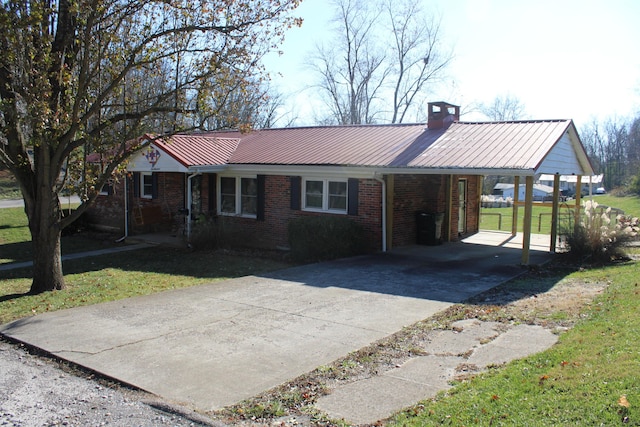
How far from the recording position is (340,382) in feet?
17.6

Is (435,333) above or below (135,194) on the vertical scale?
below

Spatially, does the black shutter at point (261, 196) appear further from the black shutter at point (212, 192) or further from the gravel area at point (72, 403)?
the gravel area at point (72, 403)

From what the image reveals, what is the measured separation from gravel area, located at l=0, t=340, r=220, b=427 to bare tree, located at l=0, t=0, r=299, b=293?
443 centimetres

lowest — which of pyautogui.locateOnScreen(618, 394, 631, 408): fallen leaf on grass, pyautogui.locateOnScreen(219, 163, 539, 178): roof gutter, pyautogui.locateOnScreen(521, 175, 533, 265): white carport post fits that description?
pyautogui.locateOnScreen(618, 394, 631, 408): fallen leaf on grass

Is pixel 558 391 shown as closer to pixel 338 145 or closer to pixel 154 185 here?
pixel 338 145

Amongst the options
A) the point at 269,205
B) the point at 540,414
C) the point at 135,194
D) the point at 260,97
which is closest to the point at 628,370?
the point at 540,414

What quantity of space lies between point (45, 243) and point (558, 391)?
8.87 metres

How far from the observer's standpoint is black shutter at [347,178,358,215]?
1434 centimetres

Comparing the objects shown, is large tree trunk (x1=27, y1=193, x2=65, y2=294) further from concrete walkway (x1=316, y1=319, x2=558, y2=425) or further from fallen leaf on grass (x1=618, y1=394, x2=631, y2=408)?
fallen leaf on grass (x1=618, y1=394, x2=631, y2=408)

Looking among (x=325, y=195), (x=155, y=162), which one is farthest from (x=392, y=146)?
(x=155, y=162)

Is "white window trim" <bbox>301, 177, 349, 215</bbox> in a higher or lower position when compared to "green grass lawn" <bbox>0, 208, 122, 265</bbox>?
higher

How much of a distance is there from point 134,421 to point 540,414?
10.9 ft

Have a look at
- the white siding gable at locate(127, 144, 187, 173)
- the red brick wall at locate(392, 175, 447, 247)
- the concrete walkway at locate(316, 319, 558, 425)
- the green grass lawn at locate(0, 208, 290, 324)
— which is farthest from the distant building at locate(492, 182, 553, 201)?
the concrete walkway at locate(316, 319, 558, 425)

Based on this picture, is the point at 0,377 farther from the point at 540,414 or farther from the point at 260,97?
the point at 260,97
